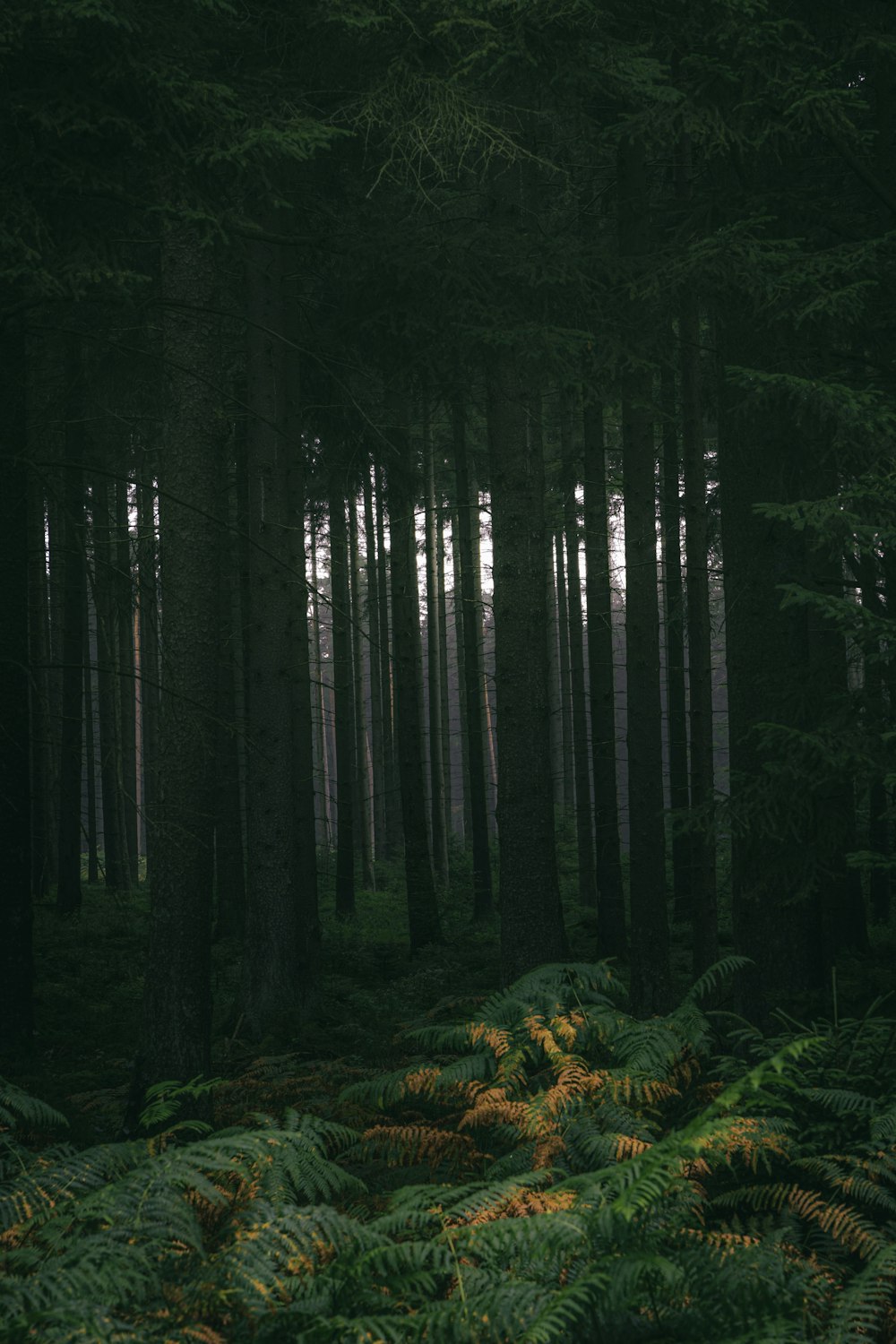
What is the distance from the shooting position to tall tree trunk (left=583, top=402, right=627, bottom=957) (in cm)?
1523

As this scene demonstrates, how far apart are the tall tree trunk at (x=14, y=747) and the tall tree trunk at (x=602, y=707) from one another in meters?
7.79

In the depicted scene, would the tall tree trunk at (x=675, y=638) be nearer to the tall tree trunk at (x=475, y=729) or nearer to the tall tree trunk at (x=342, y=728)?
the tall tree trunk at (x=475, y=729)

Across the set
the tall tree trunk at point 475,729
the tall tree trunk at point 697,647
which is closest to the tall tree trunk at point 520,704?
the tall tree trunk at point 697,647

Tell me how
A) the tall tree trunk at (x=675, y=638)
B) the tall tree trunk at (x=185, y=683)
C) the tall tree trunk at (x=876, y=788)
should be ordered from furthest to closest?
the tall tree trunk at (x=675, y=638) → the tall tree trunk at (x=185, y=683) → the tall tree trunk at (x=876, y=788)

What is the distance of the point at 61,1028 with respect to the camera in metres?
10.2

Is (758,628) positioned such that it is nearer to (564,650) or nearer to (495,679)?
(495,679)

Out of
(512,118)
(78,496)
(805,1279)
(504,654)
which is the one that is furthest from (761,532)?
(78,496)

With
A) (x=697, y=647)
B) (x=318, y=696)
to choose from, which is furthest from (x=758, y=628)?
(x=318, y=696)

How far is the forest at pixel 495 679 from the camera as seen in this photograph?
3.38m

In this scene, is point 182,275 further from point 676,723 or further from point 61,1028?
Result: point 676,723

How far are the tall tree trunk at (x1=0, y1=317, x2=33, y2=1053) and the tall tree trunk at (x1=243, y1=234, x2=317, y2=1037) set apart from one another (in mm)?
2317

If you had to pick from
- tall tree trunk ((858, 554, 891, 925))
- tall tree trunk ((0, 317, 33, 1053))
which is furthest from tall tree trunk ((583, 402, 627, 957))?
tall tree trunk ((0, 317, 33, 1053))

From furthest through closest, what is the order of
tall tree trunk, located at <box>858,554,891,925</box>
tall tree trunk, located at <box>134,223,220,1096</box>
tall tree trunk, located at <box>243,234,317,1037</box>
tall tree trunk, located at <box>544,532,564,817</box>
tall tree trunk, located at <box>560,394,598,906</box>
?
tall tree trunk, located at <box>544,532,564,817</box> < tall tree trunk, located at <box>560,394,598,906</box> < tall tree trunk, located at <box>243,234,317,1037</box> < tall tree trunk, located at <box>134,223,220,1096</box> < tall tree trunk, located at <box>858,554,891,925</box>

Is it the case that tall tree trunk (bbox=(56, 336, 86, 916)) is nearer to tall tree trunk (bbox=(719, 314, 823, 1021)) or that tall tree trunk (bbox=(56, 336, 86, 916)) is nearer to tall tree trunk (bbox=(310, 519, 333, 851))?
tall tree trunk (bbox=(310, 519, 333, 851))
